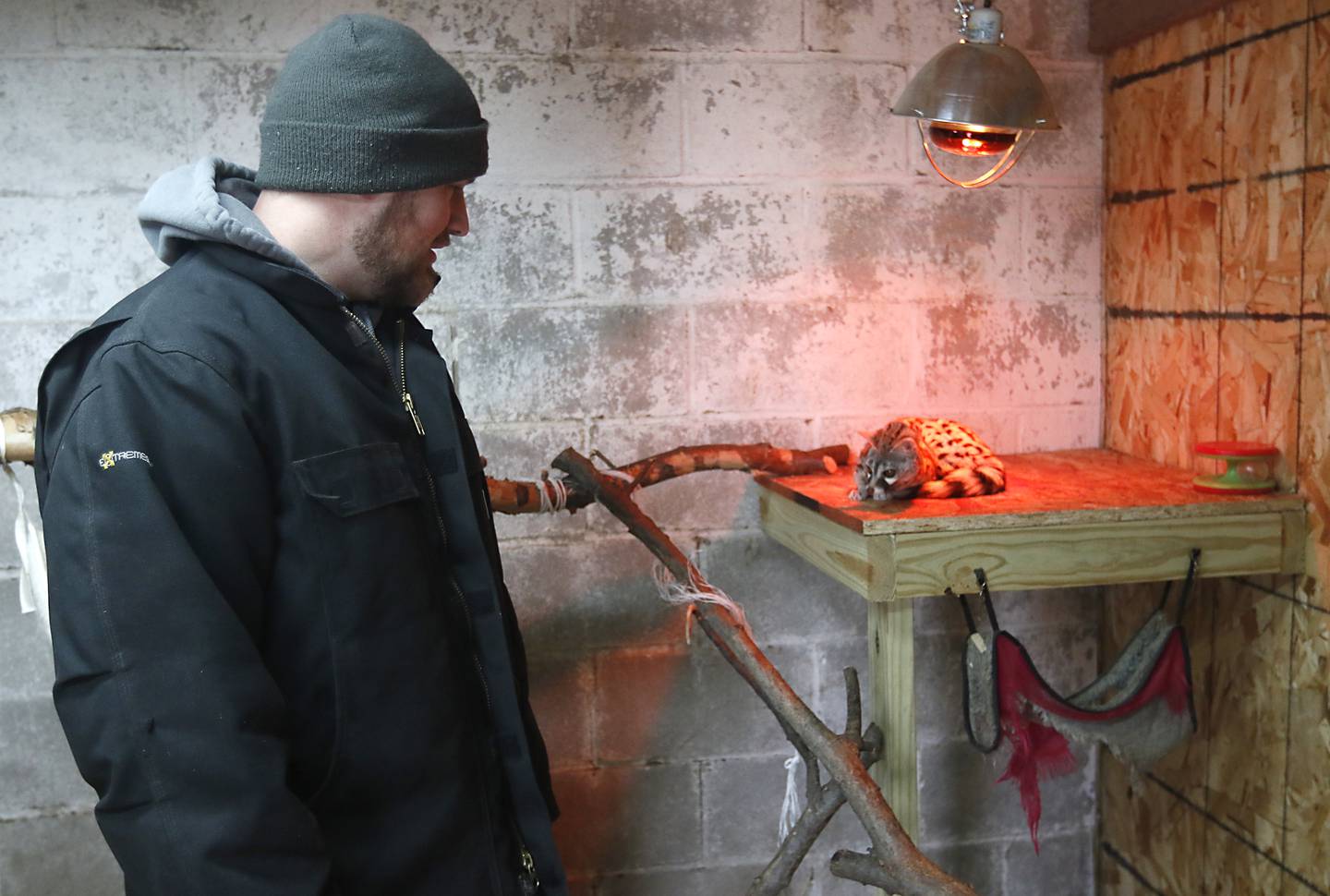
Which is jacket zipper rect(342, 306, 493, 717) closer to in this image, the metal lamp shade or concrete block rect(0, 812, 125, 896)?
the metal lamp shade

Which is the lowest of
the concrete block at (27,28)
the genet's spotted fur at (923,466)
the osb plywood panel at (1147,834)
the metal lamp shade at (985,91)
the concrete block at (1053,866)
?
the concrete block at (1053,866)

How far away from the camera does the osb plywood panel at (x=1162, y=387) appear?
2.49 m

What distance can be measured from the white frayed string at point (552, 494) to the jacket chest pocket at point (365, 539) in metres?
0.97

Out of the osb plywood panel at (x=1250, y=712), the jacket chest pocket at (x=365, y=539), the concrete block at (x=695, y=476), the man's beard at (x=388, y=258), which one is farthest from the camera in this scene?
the concrete block at (x=695, y=476)

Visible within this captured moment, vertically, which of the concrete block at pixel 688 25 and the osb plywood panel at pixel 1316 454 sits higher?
the concrete block at pixel 688 25

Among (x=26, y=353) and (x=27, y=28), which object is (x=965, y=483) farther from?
(x=27, y=28)

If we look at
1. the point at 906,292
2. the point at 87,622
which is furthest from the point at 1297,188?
the point at 87,622

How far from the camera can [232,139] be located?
2.54 meters

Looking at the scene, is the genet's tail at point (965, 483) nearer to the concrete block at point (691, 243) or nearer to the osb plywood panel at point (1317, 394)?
the osb plywood panel at point (1317, 394)

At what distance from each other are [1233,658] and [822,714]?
92 cm

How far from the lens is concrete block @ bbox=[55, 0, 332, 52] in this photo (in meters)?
2.48

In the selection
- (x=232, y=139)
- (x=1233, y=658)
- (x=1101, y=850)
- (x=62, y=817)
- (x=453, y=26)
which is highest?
(x=453, y=26)

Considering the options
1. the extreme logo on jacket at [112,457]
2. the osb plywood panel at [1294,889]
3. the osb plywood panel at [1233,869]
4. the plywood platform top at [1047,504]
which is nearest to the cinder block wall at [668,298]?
the plywood platform top at [1047,504]

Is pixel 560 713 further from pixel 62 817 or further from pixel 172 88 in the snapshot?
pixel 172 88
